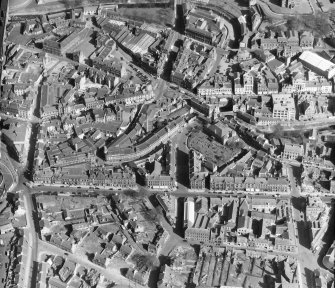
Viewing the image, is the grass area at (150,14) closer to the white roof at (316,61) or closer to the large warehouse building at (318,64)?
the white roof at (316,61)

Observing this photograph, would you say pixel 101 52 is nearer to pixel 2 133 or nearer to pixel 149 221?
pixel 2 133

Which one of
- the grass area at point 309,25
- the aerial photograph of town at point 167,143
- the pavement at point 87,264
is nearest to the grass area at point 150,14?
the aerial photograph of town at point 167,143

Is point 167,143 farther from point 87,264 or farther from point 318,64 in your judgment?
point 318,64

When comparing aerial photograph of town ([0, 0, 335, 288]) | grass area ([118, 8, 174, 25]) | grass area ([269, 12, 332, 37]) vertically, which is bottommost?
aerial photograph of town ([0, 0, 335, 288])

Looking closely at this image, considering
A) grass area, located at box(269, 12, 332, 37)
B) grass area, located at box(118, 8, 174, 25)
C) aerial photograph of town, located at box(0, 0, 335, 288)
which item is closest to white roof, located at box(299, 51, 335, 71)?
aerial photograph of town, located at box(0, 0, 335, 288)

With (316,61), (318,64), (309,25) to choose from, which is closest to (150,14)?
(309,25)

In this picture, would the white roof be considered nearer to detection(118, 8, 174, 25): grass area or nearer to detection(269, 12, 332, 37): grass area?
detection(269, 12, 332, 37): grass area

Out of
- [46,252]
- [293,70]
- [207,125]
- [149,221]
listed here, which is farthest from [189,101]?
[46,252]
